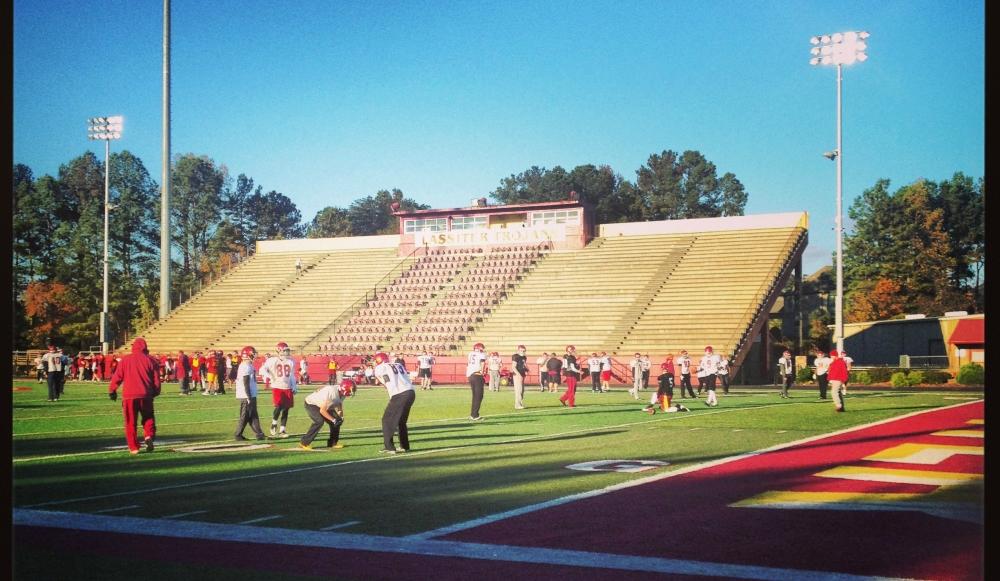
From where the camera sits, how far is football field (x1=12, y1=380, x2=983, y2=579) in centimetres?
724

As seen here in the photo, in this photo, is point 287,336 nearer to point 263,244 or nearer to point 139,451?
point 263,244

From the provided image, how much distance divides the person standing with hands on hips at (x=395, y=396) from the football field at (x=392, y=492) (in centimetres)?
32

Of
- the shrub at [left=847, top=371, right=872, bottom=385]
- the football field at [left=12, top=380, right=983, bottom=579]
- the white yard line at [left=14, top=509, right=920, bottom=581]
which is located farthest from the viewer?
the shrub at [left=847, top=371, right=872, bottom=385]

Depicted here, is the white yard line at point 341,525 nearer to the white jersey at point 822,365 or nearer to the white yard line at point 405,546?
the white yard line at point 405,546

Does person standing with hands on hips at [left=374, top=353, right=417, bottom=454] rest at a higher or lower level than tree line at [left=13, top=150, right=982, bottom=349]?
lower

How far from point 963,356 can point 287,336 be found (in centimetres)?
3110

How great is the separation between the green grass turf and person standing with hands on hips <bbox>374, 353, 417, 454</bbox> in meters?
0.46

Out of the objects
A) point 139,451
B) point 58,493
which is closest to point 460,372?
point 139,451

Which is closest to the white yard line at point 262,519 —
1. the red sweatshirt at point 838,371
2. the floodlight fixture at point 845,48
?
the red sweatshirt at point 838,371

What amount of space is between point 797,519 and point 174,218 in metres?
44.7

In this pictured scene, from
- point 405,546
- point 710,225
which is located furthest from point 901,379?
point 405,546

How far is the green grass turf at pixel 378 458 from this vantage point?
9891mm

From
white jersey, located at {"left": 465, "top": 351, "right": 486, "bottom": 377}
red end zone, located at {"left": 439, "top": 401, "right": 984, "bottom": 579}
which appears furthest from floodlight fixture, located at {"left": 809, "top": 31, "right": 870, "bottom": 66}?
red end zone, located at {"left": 439, "top": 401, "right": 984, "bottom": 579}

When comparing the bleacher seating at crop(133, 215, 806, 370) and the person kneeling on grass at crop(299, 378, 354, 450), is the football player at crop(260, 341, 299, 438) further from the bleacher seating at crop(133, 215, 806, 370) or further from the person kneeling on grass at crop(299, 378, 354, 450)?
the bleacher seating at crop(133, 215, 806, 370)
